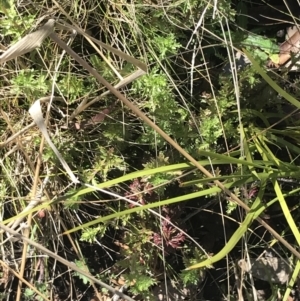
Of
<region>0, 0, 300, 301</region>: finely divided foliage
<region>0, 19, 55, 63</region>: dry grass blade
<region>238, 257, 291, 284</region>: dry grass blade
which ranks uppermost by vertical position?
<region>0, 19, 55, 63</region>: dry grass blade

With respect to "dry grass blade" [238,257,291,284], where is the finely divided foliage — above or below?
above

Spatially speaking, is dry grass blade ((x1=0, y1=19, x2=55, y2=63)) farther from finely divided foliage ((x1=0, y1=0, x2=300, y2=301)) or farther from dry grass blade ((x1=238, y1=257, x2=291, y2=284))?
dry grass blade ((x1=238, y1=257, x2=291, y2=284))

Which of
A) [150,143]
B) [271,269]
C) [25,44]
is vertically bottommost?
[271,269]

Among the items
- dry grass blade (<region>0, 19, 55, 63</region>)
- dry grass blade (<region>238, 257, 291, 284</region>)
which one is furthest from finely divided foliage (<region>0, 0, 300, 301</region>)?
dry grass blade (<region>0, 19, 55, 63</region>)

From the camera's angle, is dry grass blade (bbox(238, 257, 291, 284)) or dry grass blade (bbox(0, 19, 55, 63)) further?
dry grass blade (bbox(238, 257, 291, 284))

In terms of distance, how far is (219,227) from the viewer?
1444 millimetres

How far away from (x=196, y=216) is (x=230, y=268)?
17 centimetres

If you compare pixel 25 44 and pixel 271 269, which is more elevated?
pixel 25 44

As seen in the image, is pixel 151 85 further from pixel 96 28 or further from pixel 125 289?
pixel 125 289

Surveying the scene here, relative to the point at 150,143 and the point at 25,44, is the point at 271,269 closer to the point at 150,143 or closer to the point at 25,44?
the point at 150,143

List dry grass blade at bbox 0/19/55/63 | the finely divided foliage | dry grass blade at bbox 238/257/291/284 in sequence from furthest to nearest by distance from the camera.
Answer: dry grass blade at bbox 238/257/291/284
the finely divided foliage
dry grass blade at bbox 0/19/55/63

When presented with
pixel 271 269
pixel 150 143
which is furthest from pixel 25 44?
pixel 271 269

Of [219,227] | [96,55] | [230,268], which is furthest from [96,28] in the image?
[230,268]

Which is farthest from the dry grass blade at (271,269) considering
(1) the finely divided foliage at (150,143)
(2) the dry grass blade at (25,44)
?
(2) the dry grass blade at (25,44)
